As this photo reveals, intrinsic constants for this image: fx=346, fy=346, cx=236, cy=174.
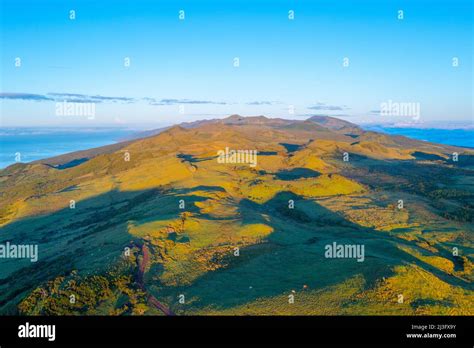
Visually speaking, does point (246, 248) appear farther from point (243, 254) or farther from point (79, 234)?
point (79, 234)

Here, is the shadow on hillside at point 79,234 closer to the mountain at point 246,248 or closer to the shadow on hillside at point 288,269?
the mountain at point 246,248

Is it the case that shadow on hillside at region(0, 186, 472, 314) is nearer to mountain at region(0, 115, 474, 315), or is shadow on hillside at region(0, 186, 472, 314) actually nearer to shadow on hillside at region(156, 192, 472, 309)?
shadow on hillside at region(156, 192, 472, 309)

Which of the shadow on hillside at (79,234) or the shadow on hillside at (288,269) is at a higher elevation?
the shadow on hillside at (288,269)

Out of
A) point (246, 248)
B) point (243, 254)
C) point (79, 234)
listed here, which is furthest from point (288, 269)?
point (79, 234)

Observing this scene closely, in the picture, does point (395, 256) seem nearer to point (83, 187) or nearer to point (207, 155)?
point (83, 187)

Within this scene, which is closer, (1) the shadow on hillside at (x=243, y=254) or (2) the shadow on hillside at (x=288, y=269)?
(2) the shadow on hillside at (x=288, y=269)

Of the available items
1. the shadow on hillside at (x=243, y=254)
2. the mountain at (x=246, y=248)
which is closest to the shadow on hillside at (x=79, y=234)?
the shadow on hillside at (x=243, y=254)

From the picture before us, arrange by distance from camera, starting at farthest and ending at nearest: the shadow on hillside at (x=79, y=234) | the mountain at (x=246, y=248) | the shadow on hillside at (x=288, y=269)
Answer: the shadow on hillside at (x=79, y=234) → the shadow on hillside at (x=288, y=269) → the mountain at (x=246, y=248)

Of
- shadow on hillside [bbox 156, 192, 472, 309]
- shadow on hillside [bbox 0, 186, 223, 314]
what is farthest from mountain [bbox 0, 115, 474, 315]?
shadow on hillside [bbox 0, 186, 223, 314]
